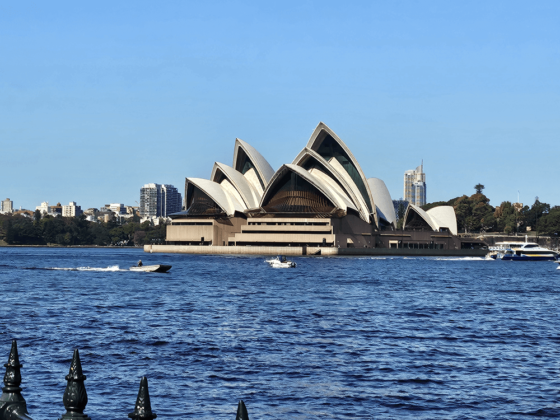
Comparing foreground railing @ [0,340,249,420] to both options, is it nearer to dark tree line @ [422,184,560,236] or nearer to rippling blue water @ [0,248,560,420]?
rippling blue water @ [0,248,560,420]

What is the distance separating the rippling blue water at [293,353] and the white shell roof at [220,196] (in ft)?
299

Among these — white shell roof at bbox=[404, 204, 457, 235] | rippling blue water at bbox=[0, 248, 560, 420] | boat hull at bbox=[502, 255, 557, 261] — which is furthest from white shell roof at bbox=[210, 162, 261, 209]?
rippling blue water at bbox=[0, 248, 560, 420]

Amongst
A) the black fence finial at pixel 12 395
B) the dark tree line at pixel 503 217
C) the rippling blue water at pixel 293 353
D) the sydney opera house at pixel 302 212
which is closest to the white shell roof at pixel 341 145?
the sydney opera house at pixel 302 212

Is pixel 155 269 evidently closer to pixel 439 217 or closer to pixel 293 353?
pixel 293 353

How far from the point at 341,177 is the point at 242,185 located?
799 inches

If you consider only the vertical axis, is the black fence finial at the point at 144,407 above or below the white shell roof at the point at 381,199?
below

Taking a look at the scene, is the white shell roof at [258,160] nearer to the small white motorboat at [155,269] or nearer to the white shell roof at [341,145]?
the white shell roof at [341,145]

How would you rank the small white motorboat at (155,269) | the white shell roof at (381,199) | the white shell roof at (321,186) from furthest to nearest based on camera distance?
the white shell roof at (381,199) < the white shell roof at (321,186) < the small white motorboat at (155,269)

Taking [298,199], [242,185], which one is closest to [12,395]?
[298,199]

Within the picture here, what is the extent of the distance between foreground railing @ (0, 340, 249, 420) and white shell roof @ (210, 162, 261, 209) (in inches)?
5159

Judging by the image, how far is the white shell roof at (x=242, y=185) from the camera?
5438 inches

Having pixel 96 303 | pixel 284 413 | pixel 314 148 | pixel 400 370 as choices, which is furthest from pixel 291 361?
pixel 314 148

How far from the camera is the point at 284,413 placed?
1573cm

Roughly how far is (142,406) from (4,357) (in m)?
16.9
